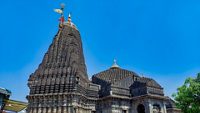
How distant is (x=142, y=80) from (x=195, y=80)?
13.4 m

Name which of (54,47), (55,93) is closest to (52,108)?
(55,93)

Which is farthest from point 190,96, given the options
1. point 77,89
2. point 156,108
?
point 77,89

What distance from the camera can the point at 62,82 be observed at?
140 feet

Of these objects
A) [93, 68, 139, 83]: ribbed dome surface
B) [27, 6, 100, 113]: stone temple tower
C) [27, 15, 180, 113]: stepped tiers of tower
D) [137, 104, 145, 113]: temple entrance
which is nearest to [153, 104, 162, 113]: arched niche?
[27, 15, 180, 113]: stepped tiers of tower

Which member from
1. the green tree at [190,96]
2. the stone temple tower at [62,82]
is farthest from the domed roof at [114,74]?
the green tree at [190,96]

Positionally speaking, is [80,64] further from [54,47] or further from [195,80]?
[195,80]

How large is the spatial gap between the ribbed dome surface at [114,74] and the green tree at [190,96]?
17.3 metres

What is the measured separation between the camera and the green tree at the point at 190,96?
3266 cm

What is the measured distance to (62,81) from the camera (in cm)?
4281

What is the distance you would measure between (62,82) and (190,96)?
67.3 ft

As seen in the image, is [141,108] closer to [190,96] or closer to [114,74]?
[114,74]

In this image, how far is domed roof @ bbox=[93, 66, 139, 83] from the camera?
50.3 metres

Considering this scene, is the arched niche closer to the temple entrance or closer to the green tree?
the temple entrance

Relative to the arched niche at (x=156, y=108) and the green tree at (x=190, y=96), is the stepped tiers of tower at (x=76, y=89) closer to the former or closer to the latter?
the arched niche at (x=156, y=108)
